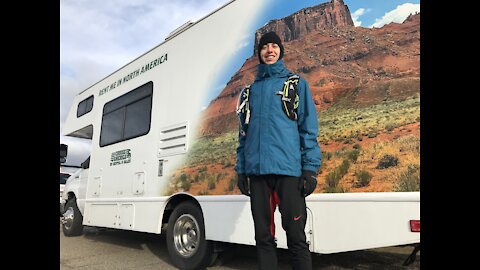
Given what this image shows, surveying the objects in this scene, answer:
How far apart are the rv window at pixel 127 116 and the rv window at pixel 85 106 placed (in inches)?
28.0

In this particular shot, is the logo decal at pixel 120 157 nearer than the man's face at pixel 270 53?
No

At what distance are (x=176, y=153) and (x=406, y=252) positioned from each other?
125 inches

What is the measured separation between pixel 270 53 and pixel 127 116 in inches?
134

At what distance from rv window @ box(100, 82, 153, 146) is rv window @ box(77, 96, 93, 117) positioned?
0.71 meters

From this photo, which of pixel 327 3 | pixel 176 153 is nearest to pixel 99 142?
pixel 176 153

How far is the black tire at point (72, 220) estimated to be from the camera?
→ 24.3ft

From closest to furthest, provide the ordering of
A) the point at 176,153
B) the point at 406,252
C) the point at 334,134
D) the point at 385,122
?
the point at 385,122
the point at 334,134
the point at 176,153
the point at 406,252

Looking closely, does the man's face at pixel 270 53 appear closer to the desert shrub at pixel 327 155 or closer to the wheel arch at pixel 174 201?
the desert shrub at pixel 327 155

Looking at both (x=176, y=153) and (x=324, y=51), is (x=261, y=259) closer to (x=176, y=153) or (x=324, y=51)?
(x=324, y=51)

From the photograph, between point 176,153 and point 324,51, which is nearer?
point 324,51

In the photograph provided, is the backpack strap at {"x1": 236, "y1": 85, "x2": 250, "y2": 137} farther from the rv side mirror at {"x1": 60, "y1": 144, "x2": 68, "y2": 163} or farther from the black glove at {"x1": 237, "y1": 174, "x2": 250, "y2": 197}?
the rv side mirror at {"x1": 60, "y1": 144, "x2": 68, "y2": 163}

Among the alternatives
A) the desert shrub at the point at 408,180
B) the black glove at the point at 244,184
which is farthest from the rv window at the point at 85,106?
the desert shrub at the point at 408,180

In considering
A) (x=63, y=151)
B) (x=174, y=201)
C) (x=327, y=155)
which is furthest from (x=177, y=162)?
(x=63, y=151)
